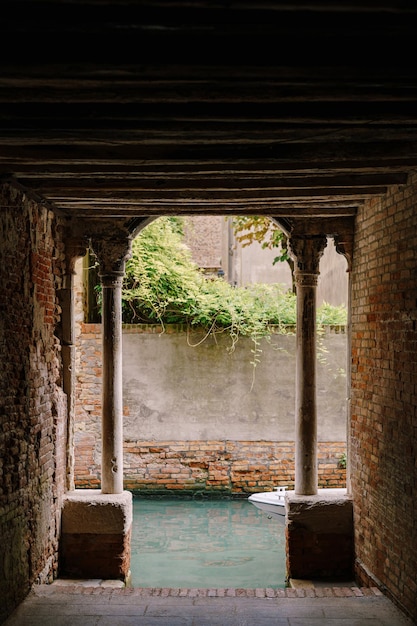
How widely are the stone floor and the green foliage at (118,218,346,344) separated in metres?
5.21

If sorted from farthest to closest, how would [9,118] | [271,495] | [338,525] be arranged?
1. [271,495]
2. [338,525]
3. [9,118]

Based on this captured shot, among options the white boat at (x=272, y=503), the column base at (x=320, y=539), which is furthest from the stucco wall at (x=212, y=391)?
the column base at (x=320, y=539)

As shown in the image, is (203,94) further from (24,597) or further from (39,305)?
(24,597)

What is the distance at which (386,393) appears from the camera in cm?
→ 568

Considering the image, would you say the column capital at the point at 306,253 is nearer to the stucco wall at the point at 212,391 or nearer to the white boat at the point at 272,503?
the white boat at the point at 272,503

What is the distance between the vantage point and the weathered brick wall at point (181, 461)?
34.3ft

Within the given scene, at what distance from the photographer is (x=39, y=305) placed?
6.23 metres

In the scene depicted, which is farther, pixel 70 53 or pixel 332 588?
pixel 332 588

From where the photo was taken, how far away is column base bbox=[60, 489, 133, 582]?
6676 mm

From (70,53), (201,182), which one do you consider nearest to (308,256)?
(201,182)

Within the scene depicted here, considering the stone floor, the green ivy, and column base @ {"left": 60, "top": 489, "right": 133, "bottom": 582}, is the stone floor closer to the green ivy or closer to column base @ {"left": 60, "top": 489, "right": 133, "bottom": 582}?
column base @ {"left": 60, "top": 489, "right": 133, "bottom": 582}

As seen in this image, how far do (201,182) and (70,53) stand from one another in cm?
247

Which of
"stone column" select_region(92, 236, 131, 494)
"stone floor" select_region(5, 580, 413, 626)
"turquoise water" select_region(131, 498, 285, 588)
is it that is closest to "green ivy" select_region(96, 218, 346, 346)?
"turquoise water" select_region(131, 498, 285, 588)

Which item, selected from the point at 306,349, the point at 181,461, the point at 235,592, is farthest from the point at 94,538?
the point at 181,461
